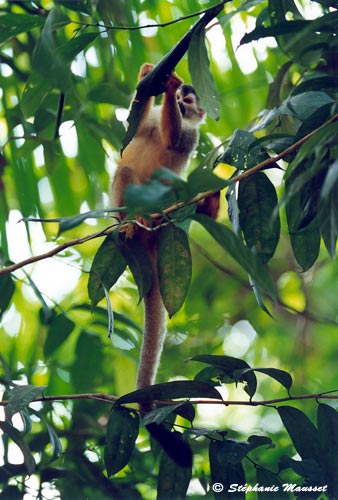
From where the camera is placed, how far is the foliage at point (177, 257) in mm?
1571

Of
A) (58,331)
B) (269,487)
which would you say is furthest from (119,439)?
(58,331)

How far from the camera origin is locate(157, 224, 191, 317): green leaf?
1682 mm

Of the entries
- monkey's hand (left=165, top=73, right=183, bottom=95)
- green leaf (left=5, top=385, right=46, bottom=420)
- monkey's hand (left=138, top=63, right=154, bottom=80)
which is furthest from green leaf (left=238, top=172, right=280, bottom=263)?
monkey's hand (left=138, top=63, right=154, bottom=80)

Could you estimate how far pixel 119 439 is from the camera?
1734 millimetres

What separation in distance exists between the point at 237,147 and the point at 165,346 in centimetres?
206

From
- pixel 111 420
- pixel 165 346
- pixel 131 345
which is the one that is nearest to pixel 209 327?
pixel 165 346

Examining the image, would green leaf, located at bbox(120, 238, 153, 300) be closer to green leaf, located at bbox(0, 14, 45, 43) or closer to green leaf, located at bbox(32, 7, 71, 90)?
green leaf, located at bbox(32, 7, 71, 90)

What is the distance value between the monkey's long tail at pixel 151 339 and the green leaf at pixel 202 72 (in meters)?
1.08

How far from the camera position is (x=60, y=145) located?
2725mm

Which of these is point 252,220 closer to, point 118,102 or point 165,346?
point 118,102

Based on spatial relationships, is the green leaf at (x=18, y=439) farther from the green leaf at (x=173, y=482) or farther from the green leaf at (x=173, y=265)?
the green leaf at (x=173, y=265)

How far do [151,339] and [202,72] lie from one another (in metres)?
1.26

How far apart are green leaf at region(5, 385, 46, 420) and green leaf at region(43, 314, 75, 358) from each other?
0.53m

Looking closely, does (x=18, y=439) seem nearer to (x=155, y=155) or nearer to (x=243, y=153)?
(x=243, y=153)
